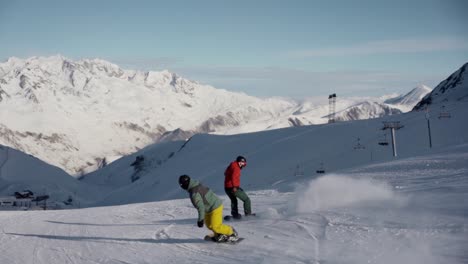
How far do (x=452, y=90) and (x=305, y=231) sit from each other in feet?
460

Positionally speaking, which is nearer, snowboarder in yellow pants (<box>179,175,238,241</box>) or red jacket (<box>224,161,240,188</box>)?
snowboarder in yellow pants (<box>179,175,238,241</box>)

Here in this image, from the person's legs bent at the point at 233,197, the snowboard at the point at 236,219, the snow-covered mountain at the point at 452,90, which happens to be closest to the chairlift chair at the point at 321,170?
the snowboard at the point at 236,219

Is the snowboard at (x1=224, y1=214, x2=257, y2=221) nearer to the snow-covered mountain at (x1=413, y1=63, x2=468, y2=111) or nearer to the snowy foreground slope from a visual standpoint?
the snowy foreground slope

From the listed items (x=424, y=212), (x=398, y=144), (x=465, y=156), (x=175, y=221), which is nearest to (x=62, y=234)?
(x=175, y=221)

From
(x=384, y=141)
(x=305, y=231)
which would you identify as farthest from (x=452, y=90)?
(x=305, y=231)

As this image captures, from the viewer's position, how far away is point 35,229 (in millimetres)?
16672

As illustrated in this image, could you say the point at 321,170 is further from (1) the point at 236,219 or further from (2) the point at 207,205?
(2) the point at 207,205

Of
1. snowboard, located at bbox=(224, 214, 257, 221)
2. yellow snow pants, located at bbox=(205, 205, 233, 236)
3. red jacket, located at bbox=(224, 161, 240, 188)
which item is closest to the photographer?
yellow snow pants, located at bbox=(205, 205, 233, 236)

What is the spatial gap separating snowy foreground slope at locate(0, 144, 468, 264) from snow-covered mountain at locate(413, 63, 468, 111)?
115 m

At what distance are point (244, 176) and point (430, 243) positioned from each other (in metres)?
53.5

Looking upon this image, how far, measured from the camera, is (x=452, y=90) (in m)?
142

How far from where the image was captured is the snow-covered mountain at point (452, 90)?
132750 mm

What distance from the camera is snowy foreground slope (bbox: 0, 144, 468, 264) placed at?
34.4 feet

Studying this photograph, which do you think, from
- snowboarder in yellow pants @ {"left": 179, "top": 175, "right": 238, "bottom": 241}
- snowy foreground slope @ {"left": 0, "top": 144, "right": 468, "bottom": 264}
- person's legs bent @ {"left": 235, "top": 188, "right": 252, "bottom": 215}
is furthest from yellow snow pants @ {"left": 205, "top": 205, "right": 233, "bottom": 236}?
person's legs bent @ {"left": 235, "top": 188, "right": 252, "bottom": 215}
